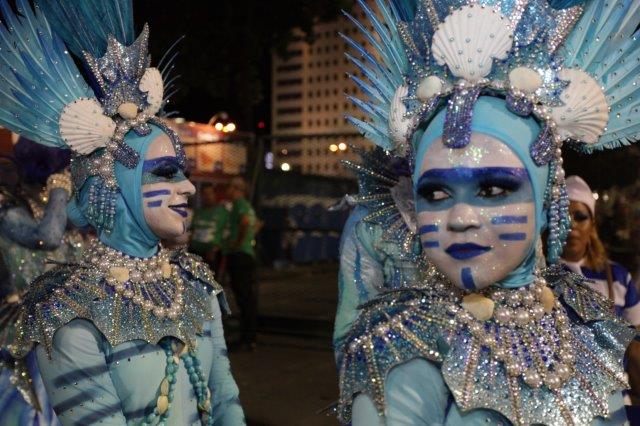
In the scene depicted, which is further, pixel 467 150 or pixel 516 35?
pixel 516 35

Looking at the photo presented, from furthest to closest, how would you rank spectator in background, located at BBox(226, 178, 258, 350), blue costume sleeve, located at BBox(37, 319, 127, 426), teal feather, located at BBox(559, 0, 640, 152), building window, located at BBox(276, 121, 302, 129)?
building window, located at BBox(276, 121, 302, 129), spectator in background, located at BBox(226, 178, 258, 350), blue costume sleeve, located at BBox(37, 319, 127, 426), teal feather, located at BBox(559, 0, 640, 152)

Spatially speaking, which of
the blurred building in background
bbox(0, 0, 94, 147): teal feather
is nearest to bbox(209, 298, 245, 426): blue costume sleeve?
bbox(0, 0, 94, 147): teal feather

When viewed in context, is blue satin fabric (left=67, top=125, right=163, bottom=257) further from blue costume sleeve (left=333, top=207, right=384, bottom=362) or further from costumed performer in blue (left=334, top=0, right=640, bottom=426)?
costumed performer in blue (left=334, top=0, right=640, bottom=426)

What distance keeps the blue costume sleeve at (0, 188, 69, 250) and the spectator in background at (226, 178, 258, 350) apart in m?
3.44

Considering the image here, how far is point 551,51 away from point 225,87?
36.3 feet

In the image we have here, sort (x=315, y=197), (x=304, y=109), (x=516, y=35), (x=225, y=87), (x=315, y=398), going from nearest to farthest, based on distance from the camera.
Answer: (x=516, y=35) < (x=315, y=398) < (x=315, y=197) < (x=225, y=87) < (x=304, y=109)

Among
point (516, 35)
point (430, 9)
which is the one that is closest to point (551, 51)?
point (516, 35)

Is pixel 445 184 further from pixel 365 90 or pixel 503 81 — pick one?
pixel 365 90

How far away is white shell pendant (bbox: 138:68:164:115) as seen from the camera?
2598mm

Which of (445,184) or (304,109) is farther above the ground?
(304,109)

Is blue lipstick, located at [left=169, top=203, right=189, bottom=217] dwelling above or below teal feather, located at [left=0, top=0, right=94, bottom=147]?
below

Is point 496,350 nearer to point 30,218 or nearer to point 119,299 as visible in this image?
point 119,299

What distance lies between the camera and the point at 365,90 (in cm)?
200

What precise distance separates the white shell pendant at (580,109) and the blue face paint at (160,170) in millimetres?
1436
